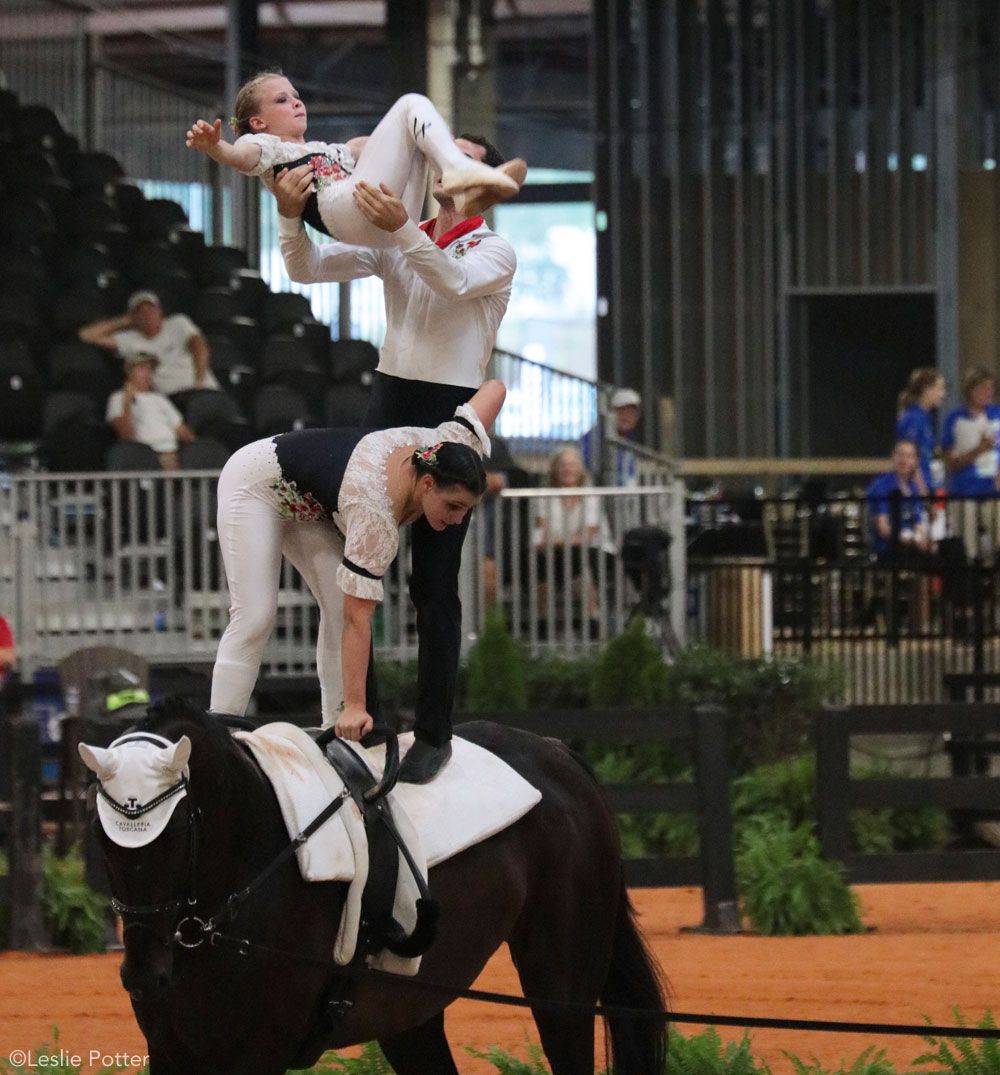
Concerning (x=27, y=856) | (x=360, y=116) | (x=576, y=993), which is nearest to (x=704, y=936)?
(x=27, y=856)

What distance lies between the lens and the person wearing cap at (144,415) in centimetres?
1223

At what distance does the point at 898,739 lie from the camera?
11930 mm

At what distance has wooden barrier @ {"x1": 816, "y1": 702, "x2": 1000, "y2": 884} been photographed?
8.62m

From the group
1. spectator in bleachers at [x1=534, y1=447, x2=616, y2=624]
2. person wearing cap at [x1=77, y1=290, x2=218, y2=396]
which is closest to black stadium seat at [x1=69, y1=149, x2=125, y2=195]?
person wearing cap at [x1=77, y1=290, x2=218, y2=396]

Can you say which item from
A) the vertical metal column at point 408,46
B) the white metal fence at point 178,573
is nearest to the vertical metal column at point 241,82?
the vertical metal column at point 408,46

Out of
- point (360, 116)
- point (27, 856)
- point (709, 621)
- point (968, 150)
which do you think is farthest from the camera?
point (360, 116)

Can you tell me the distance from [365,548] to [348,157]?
1049 millimetres

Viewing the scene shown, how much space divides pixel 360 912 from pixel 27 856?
4351 mm

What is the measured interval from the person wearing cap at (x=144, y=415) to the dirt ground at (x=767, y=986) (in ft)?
16.2

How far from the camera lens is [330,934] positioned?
159 inches

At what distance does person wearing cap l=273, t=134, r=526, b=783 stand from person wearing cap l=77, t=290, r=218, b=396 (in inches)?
340

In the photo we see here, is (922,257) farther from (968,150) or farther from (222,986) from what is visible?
(222,986)

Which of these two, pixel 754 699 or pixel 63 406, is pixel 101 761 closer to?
pixel 754 699

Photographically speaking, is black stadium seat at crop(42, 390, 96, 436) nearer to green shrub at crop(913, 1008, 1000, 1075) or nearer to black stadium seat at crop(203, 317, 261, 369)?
black stadium seat at crop(203, 317, 261, 369)
